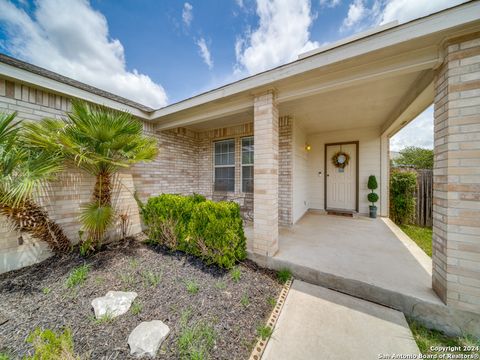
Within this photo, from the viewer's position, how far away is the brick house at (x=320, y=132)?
5.77ft

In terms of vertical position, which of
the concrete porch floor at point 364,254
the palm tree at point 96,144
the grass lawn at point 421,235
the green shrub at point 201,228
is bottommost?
the grass lawn at point 421,235

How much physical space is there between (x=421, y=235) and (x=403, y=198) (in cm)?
142

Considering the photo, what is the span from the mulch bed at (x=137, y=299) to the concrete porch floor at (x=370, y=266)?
626 mm

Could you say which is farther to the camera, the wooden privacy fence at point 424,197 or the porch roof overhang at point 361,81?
the wooden privacy fence at point 424,197

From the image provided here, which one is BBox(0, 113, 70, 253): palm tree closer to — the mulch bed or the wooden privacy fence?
the mulch bed

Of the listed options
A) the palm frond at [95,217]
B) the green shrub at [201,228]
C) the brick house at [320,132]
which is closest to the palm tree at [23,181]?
the brick house at [320,132]

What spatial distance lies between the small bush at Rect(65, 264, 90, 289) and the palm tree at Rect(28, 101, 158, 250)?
1.85ft

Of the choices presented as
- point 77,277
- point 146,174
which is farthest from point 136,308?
point 146,174

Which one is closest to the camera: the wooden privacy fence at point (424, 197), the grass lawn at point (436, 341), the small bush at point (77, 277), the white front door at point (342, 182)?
the grass lawn at point (436, 341)

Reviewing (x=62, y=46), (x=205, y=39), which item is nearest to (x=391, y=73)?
(x=205, y=39)

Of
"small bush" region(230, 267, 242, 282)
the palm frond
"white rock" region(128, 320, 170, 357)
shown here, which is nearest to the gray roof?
the palm frond

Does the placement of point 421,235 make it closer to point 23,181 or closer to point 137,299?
point 137,299

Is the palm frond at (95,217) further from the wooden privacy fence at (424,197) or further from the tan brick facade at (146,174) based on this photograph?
the wooden privacy fence at (424,197)

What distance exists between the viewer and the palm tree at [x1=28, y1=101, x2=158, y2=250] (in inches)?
104
